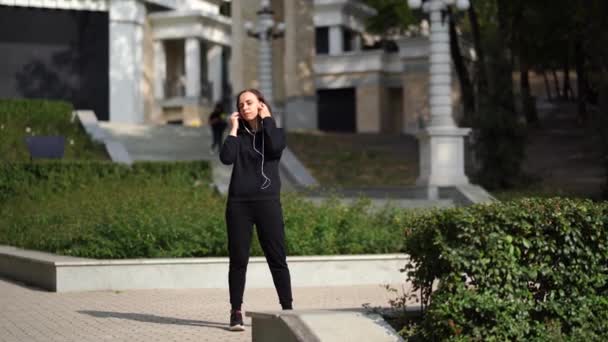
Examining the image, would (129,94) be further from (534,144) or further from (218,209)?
(218,209)

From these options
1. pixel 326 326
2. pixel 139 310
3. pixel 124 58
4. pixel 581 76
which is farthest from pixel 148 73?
pixel 326 326

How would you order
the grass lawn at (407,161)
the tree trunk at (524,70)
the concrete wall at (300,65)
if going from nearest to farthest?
the grass lawn at (407,161)
the tree trunk at (524,70)
the concrete wall at (300,65)

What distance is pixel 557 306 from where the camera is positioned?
6.38 metres

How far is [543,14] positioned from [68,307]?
27011 millimetres

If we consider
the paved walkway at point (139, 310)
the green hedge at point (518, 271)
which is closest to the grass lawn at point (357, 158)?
the paved walkway at point (139, 310)

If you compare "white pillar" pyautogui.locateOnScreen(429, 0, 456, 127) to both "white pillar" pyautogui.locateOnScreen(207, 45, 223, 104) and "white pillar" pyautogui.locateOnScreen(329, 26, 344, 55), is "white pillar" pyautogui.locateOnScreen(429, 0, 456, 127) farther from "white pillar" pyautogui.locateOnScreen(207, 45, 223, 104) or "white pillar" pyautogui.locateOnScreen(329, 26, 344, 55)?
"white pillar" pyautogui.locateOnScreen(207, 45, 223, 104)

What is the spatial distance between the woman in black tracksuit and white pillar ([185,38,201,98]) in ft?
137

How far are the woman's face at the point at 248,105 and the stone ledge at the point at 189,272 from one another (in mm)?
3762

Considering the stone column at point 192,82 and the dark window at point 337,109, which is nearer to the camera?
the dark window at point 337,109

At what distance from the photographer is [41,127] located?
27.5m

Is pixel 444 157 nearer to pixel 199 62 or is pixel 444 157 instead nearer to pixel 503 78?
pixel 503 78

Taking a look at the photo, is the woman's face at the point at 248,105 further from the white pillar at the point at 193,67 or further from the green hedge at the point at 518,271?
the white pillar at the point at 193,67

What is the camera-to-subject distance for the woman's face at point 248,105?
801cm

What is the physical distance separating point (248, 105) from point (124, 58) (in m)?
32.5
